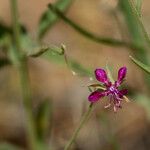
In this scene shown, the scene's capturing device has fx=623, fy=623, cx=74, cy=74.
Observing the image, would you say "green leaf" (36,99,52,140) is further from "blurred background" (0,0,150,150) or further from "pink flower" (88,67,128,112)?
"pink flower" (88,67,128,112)

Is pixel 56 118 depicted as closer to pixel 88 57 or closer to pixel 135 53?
pixel 88 57

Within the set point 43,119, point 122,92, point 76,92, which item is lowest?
point 122,92

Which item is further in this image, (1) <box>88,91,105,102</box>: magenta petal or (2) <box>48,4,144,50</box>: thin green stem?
(2) <box>48,4,144,50</box>: thin green stem

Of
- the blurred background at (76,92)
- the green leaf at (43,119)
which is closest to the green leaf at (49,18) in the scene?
the green leaf at (43,119)

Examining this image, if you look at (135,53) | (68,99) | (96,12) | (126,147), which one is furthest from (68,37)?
(135,53)

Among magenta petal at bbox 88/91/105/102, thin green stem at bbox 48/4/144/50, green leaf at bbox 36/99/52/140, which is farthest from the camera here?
green leaf at bbox 36/99/52/140

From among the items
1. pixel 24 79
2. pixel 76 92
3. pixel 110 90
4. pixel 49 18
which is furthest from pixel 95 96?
pixel 76 92

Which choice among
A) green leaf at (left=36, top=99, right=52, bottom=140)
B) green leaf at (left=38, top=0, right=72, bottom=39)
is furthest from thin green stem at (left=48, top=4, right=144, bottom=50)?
green leaf at (left=36, top=99, right=52, bottom=140)

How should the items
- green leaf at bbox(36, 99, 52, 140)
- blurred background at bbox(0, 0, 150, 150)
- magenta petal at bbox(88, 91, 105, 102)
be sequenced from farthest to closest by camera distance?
blurred background at bbox(0, 0, 150, 150)
green leaf at bbox(36, 99, 52, 140)
magenta petal at bbox(88, 91, 105, 102)

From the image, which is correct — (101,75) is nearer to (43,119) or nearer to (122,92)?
(122,92)

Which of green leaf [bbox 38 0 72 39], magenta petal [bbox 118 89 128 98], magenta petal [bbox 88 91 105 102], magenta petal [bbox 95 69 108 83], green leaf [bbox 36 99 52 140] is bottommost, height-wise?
magenta petal [bbox 118 89 128 98]
